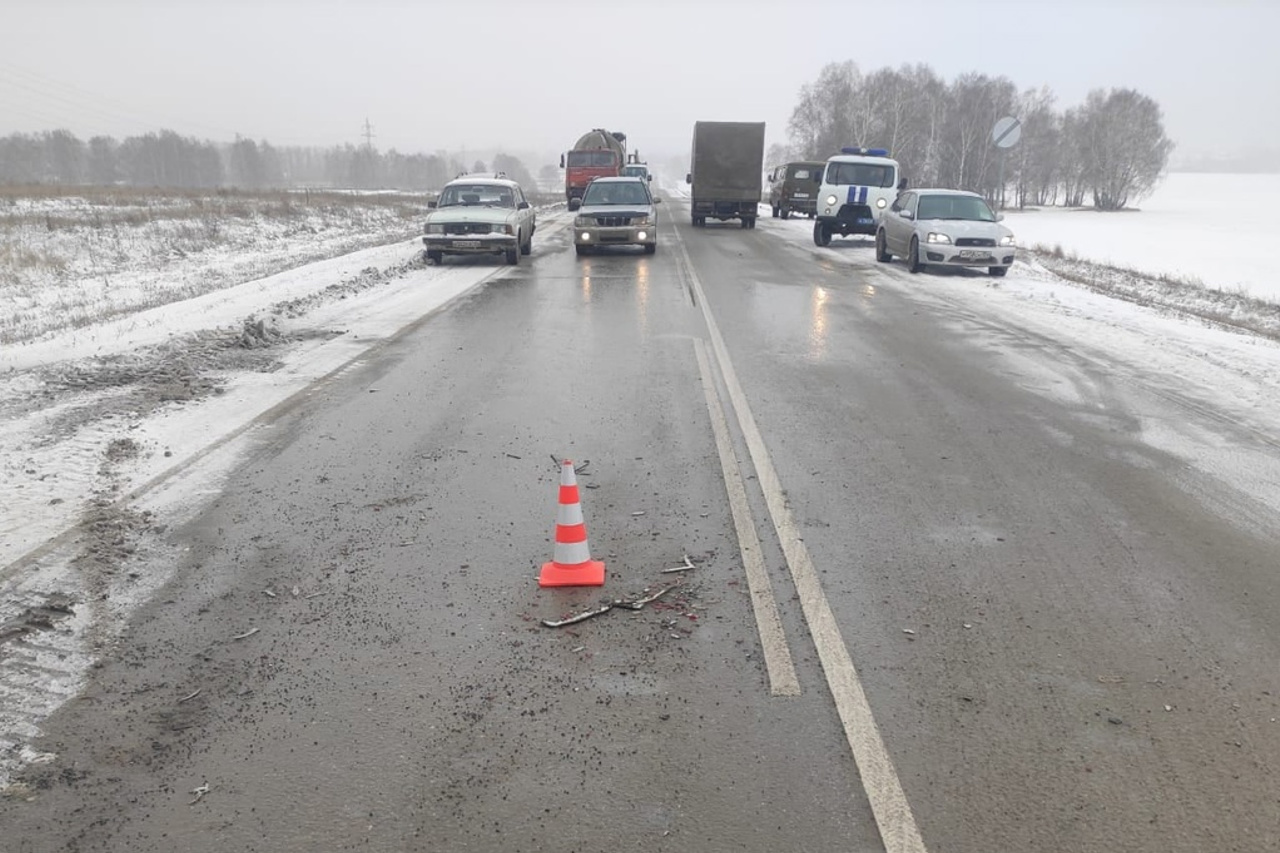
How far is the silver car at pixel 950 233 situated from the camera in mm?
18062

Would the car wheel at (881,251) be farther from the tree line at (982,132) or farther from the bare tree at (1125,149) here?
the bare tree at (1125,149)

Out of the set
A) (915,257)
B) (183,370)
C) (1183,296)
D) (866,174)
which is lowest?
(183,370)

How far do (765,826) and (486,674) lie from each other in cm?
132

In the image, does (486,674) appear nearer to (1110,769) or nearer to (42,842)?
(42,842)

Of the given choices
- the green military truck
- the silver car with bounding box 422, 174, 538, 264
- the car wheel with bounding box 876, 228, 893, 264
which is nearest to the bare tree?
the green military truck

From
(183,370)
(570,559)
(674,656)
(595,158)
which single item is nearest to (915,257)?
(183,370)

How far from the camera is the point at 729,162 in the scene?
32000 millimetres

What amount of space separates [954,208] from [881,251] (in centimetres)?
239

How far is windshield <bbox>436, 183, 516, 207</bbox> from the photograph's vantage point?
19328mm

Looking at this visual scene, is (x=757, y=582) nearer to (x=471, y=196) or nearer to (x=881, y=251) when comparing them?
(x=471, y=196)

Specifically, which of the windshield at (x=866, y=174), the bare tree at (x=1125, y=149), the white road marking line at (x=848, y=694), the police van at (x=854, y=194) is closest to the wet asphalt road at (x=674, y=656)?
the white road marking line at (x=848, y=694)

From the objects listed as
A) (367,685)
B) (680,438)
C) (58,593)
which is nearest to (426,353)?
(680,438)

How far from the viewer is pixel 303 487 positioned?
18.3 ft

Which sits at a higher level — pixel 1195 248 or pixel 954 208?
pixel 954 208
